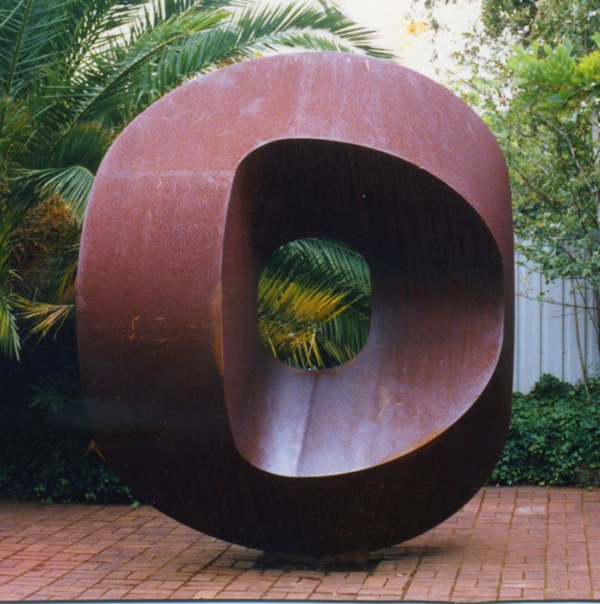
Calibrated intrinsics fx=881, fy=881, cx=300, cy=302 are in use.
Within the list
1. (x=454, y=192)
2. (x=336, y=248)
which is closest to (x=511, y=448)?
(x=336, y=248)

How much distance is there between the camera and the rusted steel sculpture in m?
4.30

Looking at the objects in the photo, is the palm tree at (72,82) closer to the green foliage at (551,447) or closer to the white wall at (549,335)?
the white wall at (549,335)

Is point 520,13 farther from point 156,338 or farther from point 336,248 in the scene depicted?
point 156,338

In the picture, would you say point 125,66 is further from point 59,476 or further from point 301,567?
point 301,567

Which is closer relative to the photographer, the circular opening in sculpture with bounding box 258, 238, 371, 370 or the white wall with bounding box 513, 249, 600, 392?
the circular opening in sculpture with bounding box 258, 238, 371, 370

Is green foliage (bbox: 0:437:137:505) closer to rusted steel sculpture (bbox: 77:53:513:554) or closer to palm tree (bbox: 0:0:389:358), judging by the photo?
palm tree (bbox: 0:0:389:358)

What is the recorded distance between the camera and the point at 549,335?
942 centimetres

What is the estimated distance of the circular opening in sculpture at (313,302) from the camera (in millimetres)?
6746

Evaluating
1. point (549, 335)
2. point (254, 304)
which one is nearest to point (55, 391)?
point (254, 304)

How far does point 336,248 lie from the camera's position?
23.8 feet

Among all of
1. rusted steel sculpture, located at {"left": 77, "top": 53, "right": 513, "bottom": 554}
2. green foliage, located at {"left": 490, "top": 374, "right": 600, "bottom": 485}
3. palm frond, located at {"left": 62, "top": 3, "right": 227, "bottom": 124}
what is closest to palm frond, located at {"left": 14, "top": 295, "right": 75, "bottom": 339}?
palm frond, located at {"left": 62, "top": 3, "right": 227, "bottom": 124}

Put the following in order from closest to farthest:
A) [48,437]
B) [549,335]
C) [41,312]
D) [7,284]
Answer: [41,312]
[7,284]
[48,437]
[549,335]

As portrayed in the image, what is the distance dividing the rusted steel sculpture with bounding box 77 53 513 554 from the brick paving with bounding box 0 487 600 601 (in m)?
0.27

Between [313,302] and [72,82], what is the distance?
8.28 ft
